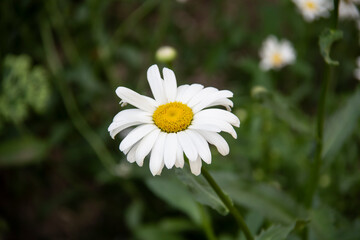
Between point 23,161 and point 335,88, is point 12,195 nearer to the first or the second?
point 23,161

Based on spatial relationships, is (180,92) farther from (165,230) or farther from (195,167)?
(165,230)

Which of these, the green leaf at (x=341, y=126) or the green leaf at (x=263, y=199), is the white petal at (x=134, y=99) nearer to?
the green leaf at (x=263, y=199)

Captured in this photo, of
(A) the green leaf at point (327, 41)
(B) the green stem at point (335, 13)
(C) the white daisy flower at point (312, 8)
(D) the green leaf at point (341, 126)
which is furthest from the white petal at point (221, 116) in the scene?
(C) the white daisy flower at point (312, 8)

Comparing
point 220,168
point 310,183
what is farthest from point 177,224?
point 310,183

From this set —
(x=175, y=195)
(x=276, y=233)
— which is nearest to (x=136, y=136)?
(x=276, y=233)

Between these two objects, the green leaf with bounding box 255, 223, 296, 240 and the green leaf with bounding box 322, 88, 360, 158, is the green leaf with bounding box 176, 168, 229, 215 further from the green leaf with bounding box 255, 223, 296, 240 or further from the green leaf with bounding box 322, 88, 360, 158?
the green leaf with bounding box 322, 88, 360, 158
